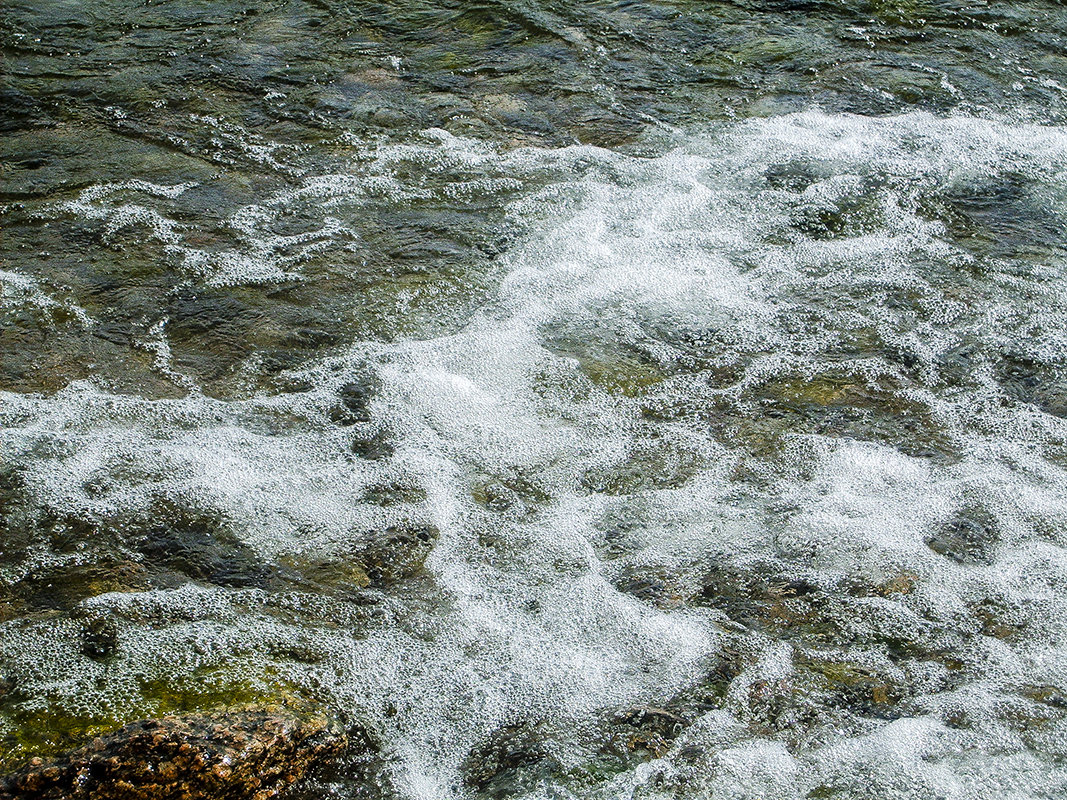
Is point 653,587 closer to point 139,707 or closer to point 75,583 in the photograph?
point 139,707

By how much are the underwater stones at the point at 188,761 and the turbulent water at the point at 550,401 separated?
14 cm

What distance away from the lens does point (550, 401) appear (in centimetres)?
404

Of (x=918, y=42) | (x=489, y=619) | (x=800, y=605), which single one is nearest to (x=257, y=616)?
(x=489, y=619)

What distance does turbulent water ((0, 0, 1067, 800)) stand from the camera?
9.62ft

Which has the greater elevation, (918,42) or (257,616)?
(918,42)

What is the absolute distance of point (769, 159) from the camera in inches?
214

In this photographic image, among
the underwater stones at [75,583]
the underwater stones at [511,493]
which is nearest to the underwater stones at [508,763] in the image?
the underwater stones at [511,493]

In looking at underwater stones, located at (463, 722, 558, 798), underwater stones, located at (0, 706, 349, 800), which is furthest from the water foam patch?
underwater stones, located at (0, 706, 349, 800)

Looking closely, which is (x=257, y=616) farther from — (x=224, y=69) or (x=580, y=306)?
(x=224, y=69)

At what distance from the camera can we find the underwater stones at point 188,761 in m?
2.51

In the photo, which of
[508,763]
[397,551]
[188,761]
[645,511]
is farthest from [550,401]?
[188,761]

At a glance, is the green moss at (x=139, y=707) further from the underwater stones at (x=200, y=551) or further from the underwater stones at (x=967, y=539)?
the underwater stones at (x=967, y=539)

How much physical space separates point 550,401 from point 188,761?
77.6 inches

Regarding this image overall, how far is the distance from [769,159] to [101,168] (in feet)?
11.6
